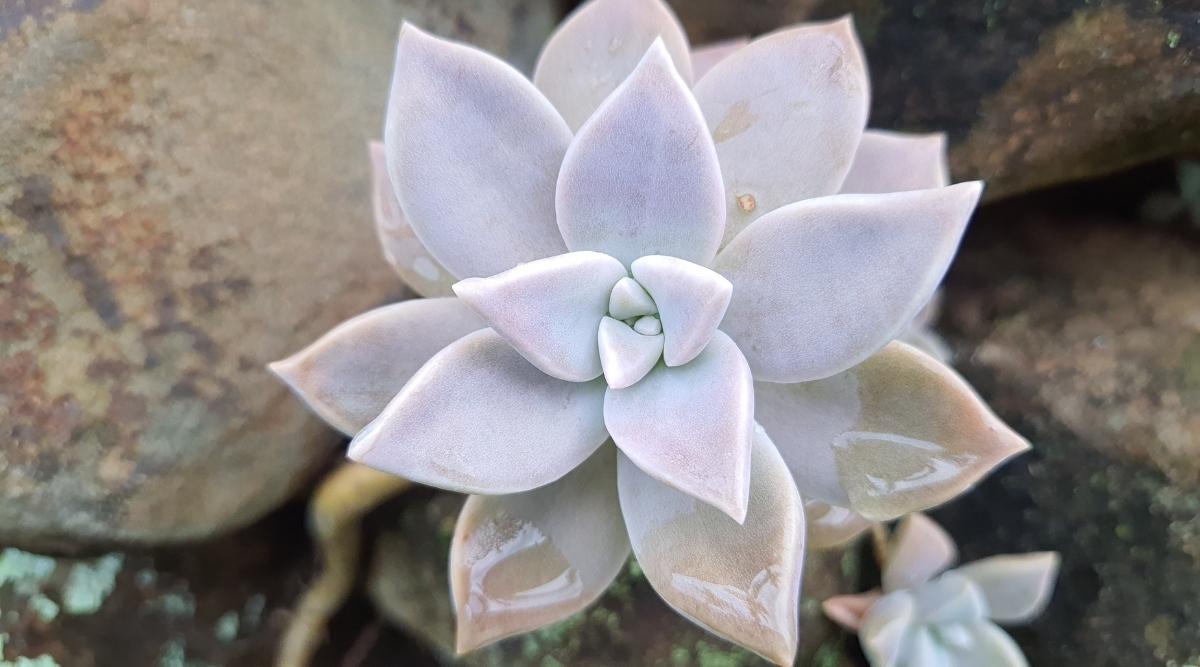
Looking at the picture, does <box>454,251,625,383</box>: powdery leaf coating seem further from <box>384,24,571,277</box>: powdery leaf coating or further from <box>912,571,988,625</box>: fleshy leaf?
<box>912,571,988,625</box>: fleshy leaf

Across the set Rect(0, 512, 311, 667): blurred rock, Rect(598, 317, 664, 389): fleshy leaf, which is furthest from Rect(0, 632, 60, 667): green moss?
Rect(598, 317, 664, 389): fleshy leaf

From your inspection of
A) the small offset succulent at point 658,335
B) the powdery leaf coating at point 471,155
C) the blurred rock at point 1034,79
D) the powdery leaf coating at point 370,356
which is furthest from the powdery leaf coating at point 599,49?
the blurred rock at point 1034,79

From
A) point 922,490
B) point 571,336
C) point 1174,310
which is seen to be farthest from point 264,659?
point 1174,310

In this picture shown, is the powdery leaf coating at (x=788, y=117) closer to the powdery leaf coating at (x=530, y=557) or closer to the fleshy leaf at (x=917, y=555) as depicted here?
the powdery leaf coating at (x=530, y=557)

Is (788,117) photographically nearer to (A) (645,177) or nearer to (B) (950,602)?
(A) (645,177)

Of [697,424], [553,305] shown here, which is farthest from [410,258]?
[697,424]

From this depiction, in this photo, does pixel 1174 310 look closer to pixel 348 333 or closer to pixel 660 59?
pixel 660 59

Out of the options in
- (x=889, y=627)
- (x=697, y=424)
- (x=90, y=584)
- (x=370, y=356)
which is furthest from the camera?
(x=90, y=584)
